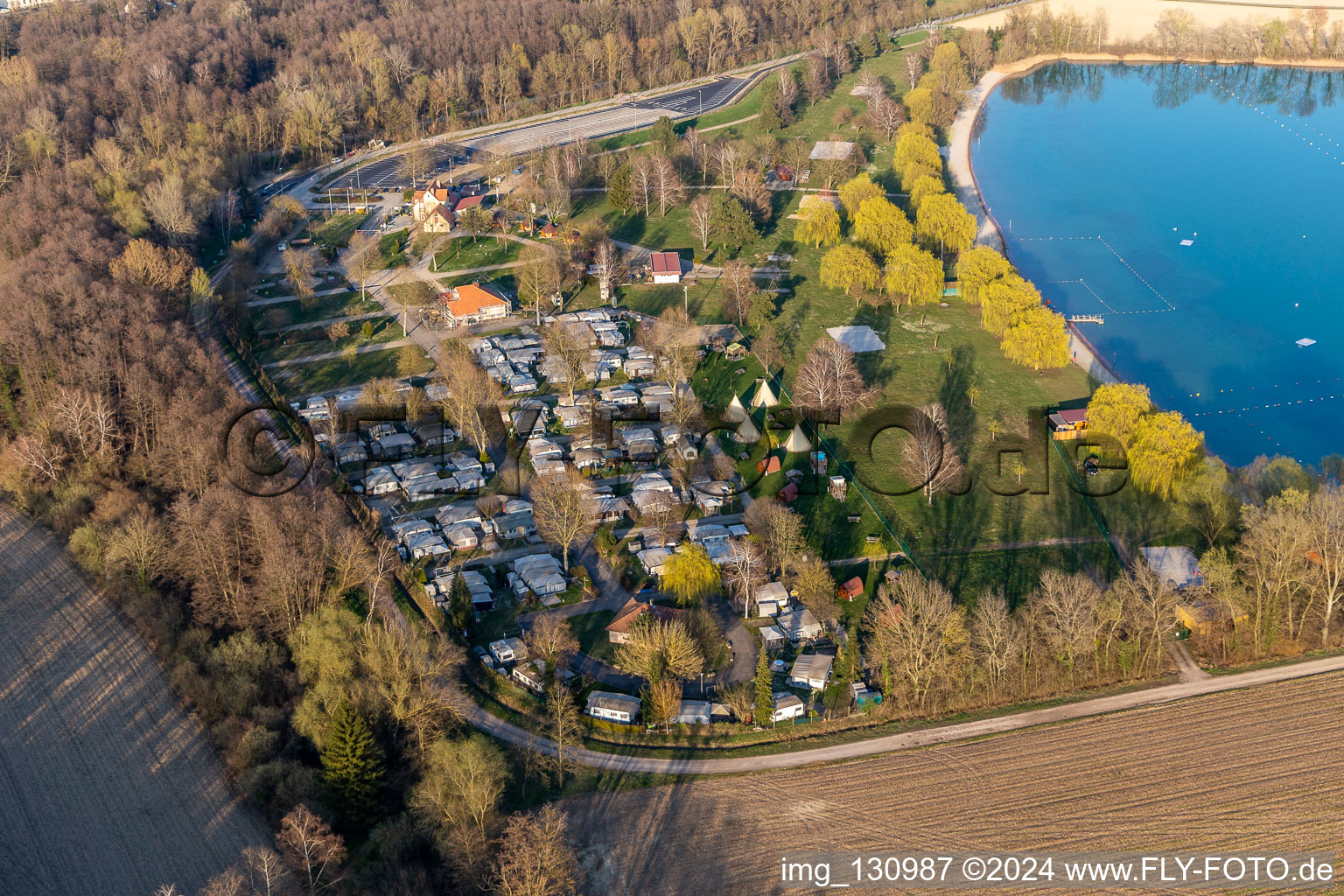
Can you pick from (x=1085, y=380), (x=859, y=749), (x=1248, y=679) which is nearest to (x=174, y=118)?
(x=1085, y=380)

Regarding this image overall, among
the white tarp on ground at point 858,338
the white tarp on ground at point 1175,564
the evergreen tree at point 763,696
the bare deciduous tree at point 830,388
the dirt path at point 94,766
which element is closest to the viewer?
the dirt path at point 94,766

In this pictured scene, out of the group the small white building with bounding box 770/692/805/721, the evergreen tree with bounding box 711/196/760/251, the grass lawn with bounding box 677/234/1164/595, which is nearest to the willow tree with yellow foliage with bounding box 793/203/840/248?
the evergreen tree with bounding box 711/196/760/251

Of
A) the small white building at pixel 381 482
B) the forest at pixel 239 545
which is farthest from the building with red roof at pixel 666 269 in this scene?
the small white building at pixel 381 482

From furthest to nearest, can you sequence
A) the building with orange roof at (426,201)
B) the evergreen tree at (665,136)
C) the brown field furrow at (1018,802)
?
1. the evergreen tree at (665,136)
2. the building with orange roof at (426,201)
3. the brown field furrow at (1018,802)

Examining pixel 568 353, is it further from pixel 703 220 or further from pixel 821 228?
pixel 821 228

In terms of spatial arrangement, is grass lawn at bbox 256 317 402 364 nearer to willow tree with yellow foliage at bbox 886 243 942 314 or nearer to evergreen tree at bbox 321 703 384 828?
willow tree with yellow foliage at bbox 886 243 942 314

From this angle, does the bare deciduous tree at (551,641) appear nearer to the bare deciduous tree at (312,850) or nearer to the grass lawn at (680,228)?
the bare deciduous tree at (312,850)

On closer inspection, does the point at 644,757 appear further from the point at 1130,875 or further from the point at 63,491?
the point at 63,491
